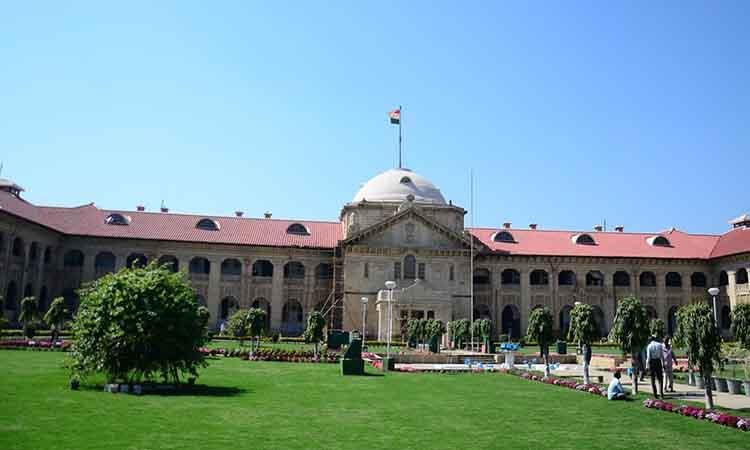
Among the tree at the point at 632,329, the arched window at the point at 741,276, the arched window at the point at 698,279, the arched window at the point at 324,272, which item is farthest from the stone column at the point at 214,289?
the arched window at the point at 741,276

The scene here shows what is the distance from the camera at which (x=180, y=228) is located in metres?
60.1

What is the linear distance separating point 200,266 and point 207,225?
427 centimetres

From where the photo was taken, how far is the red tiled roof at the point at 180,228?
57625mm

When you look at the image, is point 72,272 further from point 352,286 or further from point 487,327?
point 487,327

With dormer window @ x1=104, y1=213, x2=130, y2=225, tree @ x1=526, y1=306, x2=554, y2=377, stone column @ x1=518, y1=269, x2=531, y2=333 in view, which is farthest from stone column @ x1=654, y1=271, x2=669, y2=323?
dormer window @ x1=104, y1=213, x2=130, y2=225

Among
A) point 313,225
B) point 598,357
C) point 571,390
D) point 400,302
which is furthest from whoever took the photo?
point 313,225

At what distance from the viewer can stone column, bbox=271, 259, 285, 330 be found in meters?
58.6

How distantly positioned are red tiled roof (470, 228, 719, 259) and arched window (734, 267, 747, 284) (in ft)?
14.3

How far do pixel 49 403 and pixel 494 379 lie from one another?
54.6ft

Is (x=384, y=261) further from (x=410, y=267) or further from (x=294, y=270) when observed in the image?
(x=294, y=270)

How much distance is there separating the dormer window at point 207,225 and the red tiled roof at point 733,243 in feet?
159

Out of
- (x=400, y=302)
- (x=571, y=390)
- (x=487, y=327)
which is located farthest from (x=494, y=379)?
(x=400, y=302)

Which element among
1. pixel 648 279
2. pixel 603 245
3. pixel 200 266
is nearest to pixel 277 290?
pixel 200 266

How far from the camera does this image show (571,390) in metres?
22.1
